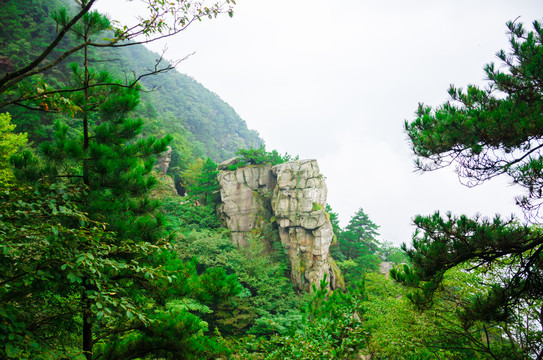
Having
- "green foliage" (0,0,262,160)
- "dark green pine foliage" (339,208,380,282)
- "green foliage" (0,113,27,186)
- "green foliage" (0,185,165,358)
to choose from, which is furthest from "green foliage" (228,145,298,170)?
"green foliage" (0,185,165,358)

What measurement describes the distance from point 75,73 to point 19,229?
2.31 m

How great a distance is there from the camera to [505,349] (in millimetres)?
4133

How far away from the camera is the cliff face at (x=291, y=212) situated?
1623 cm

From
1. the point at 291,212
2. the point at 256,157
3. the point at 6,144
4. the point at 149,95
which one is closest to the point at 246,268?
the point at 291,212

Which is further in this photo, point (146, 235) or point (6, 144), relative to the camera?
point (6, 144)

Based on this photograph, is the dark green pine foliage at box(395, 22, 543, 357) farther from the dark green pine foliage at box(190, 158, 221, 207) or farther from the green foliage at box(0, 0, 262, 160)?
the dark green pine foliage at box(190, 158, 221, 207)

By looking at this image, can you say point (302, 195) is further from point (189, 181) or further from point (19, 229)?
point (19, 229)

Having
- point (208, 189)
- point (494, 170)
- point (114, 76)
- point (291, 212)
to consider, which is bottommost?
point (494, 170)

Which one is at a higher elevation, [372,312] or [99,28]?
[99,28]

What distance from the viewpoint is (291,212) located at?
16.8 metres

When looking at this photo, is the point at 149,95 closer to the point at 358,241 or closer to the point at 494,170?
the point at 358,241

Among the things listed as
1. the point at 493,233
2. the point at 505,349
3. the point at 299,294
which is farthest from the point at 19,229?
the point at 299,294

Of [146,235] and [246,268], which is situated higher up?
[146,235]

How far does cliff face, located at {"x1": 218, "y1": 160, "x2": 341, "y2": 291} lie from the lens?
16.2 meters
